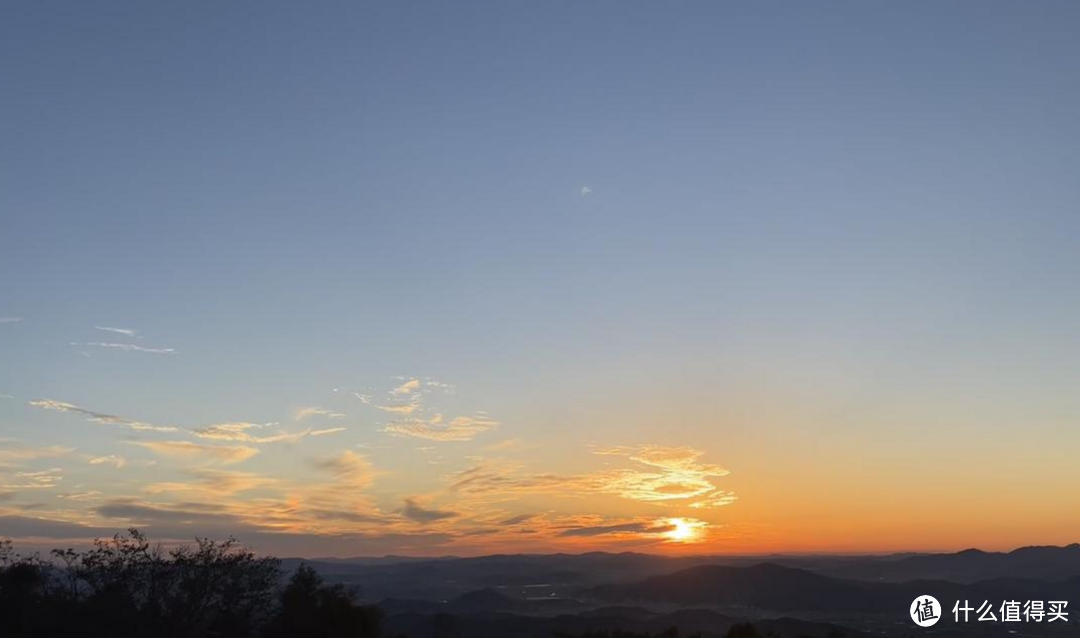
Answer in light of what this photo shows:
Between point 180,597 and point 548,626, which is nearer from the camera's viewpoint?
point 180,597

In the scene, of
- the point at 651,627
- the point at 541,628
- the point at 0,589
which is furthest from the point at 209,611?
the point at 651,627

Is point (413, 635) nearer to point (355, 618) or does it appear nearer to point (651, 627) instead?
point (651, 627)

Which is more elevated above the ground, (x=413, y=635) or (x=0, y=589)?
(x=0, y=589)

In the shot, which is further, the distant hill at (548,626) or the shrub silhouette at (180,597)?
the distant hill at (548,626)

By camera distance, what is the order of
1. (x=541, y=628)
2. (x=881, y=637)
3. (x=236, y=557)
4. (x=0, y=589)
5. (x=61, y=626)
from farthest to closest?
(x=541, y=628) < (x=881, y=637) < (x=236, y=557) < (x=0, y=589) < (x=61, y=626)

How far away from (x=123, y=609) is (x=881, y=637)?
143 m

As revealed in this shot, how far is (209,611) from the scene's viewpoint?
51969 mm

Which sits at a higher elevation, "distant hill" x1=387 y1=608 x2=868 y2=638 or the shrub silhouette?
the shrub silhouette

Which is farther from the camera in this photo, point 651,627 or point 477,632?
point 651,627

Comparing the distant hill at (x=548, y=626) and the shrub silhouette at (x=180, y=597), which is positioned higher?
the shrub silhouette at (x=180, y=597)

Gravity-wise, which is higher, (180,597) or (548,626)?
(180,597)

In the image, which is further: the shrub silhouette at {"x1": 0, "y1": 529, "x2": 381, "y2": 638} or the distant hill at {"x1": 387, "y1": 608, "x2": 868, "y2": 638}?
the distant hill at {"x1": 387, "y1": 608, "x2": 868, "y2": 638}

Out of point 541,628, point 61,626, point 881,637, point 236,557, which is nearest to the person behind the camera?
point 61,626

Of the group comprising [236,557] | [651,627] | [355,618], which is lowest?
[651,627]
